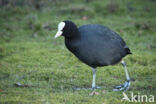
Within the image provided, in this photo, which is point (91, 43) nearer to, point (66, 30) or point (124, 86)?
point (66, 30)

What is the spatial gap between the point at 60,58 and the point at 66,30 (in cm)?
263

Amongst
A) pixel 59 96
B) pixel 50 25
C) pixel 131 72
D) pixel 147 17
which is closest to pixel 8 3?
pixel 50 25

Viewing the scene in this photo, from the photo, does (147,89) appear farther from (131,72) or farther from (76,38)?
(76,38)

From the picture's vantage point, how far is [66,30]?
603 centimetres

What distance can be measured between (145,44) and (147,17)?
333 cm

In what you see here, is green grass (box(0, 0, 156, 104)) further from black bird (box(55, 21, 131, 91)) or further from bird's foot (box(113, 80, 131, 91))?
black bird (box(55, 21, 131, 91))

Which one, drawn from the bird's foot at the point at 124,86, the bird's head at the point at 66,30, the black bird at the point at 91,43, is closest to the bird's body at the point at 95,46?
the black bird at the point at 91,43

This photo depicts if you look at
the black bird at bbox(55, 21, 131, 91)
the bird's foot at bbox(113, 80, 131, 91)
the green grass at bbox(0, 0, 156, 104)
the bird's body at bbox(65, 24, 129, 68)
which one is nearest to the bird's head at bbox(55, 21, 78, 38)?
the black bird at bbox(55, 21, 131, 91)

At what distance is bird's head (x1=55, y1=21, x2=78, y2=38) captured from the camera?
6.02 metres

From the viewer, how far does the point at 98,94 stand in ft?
20.0

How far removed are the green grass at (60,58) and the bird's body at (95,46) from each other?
63cm

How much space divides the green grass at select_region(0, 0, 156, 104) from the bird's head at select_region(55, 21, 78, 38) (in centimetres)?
106

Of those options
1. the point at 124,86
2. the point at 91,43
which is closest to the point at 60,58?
the point at 124,86

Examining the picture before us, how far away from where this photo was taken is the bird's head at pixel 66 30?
602 centimetres
